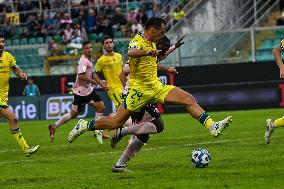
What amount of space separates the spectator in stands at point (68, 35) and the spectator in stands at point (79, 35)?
0.21 metres

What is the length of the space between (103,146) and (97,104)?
2.72 meters

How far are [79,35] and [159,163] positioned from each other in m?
25.1

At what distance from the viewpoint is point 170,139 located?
21391 millimetres

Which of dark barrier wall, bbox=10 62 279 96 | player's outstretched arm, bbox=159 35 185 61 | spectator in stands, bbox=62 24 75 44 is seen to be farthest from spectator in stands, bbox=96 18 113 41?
player's outstretched arm, bbox=159 35 185 61

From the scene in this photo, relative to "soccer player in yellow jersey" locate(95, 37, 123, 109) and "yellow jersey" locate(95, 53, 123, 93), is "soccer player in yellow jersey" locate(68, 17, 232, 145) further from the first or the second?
"yellow jersey" locate(95, 53, 123, 93)

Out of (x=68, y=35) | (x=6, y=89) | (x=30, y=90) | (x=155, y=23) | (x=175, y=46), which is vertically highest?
(x=155, y=23)

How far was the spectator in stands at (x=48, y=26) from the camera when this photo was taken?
138ft

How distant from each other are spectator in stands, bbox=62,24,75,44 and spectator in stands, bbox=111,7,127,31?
→ 204cm

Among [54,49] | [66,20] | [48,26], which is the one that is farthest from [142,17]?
[48,26]

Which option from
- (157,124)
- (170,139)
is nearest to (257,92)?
(170,139)

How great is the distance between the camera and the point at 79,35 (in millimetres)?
39594

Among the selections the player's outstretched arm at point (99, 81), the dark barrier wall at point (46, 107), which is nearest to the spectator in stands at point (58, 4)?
the dark barrier wall at point (46, 107)

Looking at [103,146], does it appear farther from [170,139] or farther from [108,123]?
[108,123]

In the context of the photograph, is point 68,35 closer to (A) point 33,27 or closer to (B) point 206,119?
(A) point 33,27
